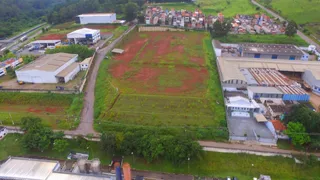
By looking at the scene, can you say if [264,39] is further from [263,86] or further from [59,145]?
[59,145]

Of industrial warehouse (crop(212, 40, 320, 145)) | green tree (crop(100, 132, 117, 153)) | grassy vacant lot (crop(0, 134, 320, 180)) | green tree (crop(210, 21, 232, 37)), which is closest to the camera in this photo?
grassy vacant lot (crop(0, 134, 320, 180))

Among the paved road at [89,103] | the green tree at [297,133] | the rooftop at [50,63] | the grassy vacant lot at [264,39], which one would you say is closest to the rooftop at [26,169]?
the paved road at [89,103]

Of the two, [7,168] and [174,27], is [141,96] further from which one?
[174,27]

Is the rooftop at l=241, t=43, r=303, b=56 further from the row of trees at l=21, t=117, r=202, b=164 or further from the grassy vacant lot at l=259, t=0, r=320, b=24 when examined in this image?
the row of trees at l=21, t=117, r=202, b=164

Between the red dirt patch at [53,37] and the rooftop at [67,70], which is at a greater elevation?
the red dirt patch at [53,37]

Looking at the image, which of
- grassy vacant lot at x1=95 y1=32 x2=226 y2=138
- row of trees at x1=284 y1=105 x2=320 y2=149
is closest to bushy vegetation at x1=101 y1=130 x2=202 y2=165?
grassy vacant lot at x1=95 y1=32 x2=226 y2=138

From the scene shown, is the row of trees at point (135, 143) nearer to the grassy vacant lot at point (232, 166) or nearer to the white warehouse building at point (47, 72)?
the grassy vacant lot at point (232, 166)
